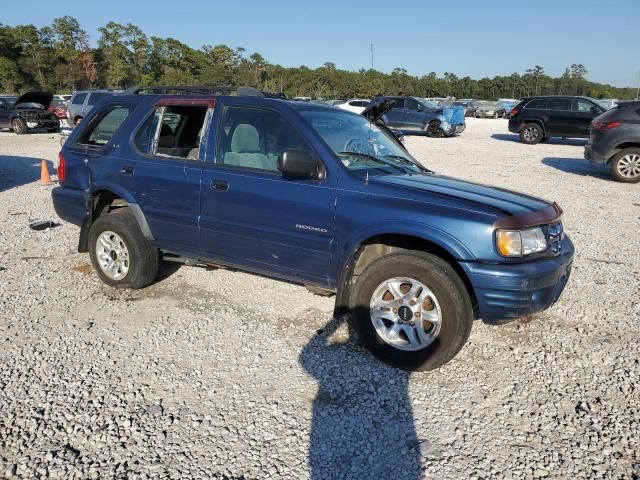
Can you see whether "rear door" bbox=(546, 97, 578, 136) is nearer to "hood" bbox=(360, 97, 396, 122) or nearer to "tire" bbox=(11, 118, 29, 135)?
"hood" bbox=(360, 97, 396, 122)

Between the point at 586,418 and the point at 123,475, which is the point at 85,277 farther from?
the point at 586,418

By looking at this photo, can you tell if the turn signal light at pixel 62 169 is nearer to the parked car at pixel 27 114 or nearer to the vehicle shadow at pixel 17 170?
the vehicle shadow at pixel 17 170

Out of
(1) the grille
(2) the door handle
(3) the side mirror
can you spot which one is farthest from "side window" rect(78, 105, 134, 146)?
(1) the grille

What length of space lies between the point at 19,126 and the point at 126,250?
66.3 ft

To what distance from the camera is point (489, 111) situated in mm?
44500

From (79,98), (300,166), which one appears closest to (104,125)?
(300,166)

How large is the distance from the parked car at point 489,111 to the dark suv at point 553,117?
26.9 meters

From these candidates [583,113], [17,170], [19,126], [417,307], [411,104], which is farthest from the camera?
[411,104]

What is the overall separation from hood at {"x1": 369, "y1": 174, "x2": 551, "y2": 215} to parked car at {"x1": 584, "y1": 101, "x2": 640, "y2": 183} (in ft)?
26.6

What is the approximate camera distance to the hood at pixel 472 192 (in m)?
3.38

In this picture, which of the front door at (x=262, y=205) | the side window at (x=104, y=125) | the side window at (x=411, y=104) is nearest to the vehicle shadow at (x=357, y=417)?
the front door at (x=262, y=205)

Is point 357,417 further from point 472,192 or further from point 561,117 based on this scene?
point 561,117

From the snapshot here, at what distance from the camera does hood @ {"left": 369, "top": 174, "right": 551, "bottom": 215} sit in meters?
3.38

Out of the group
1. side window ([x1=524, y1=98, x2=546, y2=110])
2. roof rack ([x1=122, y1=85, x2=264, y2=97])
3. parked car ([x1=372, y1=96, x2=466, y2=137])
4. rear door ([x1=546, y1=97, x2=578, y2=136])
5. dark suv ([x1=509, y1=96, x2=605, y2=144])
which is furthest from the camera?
parked car ([x1=372, y1=96, x2=466, y2=137])
